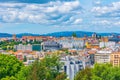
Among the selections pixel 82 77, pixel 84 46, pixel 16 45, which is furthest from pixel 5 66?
pixel 84 46

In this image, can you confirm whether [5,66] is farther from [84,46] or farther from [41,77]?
[84,46]

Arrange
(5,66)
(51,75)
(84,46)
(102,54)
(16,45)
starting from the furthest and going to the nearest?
(84,46)
(16,45)
(102,54)
(5,66)
(51,75)

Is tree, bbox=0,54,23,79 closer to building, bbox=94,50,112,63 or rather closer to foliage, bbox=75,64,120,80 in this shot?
foliage, bbox=75,64,120,80

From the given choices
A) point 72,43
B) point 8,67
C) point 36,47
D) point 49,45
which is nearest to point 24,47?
point 36,47

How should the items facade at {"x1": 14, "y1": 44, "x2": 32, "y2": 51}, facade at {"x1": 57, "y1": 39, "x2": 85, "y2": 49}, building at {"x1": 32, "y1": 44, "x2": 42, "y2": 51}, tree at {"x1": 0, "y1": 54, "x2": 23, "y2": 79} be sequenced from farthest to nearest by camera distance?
facade at {"x1": 57, "y1": 39, "x2": 85, "y2": 49} → building at {"x1": 32, "y1": 44, "x2": 42, "y2": 51} → facade at {"x1": 14, "y1": 44, "x2": 32, "y2": 51} → tree at {"x1": 0, "y1": 54, "x2": 23, "y2": 79}

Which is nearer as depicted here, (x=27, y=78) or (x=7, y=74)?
(x=27, y=78)

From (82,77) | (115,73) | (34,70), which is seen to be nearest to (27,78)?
(34,70)

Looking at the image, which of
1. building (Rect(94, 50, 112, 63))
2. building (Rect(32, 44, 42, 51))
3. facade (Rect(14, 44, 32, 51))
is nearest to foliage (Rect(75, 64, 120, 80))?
building (Rect(94, 50, 112, 63))

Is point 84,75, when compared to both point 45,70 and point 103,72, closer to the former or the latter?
point 103,72

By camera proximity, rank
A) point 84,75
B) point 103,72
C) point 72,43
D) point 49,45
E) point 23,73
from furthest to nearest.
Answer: point 72,43, point 49,45, point 103,72, point 23,73, point 84,75

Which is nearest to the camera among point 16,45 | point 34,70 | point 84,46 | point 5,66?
point 34,70

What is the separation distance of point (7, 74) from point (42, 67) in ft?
13.0

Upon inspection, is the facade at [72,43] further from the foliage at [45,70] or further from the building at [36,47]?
the foliage at [45,70]

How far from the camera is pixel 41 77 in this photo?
31.1m
